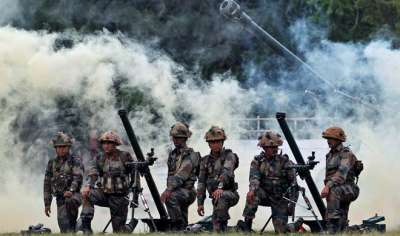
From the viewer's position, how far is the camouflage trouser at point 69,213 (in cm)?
2672

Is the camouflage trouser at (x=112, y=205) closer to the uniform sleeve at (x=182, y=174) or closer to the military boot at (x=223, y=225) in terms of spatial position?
the uniform sleeve at (x=182, y=174)

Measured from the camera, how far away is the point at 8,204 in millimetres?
33750

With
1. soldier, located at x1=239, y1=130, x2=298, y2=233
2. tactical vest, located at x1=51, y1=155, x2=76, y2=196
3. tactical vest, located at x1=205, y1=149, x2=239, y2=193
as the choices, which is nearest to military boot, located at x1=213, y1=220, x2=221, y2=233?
soldier, located at x1=239, y1=130, x2=298, y2=233

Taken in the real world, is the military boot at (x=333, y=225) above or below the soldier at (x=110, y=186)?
below

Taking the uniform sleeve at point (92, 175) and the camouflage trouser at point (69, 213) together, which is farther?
the camouflage trouser at point (69, 213)

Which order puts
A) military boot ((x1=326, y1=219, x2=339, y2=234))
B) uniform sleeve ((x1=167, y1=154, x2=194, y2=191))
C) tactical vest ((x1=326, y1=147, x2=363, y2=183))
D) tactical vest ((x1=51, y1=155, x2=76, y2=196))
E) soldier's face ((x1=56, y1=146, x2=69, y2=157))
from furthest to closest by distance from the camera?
soldier's face ((x1=56, y1=146, x2=69, y2=157)), tactical vest ((x1=51, y1=155, x2=76, y2=196)), uniform sleeve ((x1=167, y1=154, x2=194, y2=191)), tactical vest ((x1=326, y1=147, x2=363, y2=183)), military boot ((x1=326, y1=219, x2=339, y2=234))

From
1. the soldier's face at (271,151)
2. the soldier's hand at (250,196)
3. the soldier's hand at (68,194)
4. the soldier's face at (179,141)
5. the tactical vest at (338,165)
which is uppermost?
the soldier's face at (179,141)

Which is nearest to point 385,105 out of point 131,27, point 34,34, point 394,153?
point 394,153

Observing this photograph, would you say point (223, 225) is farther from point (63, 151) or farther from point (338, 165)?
point (63, 151)

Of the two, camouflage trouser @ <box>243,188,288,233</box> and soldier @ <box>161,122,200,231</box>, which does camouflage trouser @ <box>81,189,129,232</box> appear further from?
camouflage trouser @ <box>243,188,288,233</box>

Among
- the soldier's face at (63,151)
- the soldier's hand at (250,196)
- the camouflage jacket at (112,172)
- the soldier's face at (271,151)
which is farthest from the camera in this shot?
the soldier's face at (63,151)

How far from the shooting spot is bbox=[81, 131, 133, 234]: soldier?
26125 mm

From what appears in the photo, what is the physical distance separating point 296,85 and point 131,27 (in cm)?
652

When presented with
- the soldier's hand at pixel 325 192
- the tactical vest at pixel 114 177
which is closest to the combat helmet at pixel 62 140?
the tactical vest at pixel 114 177
